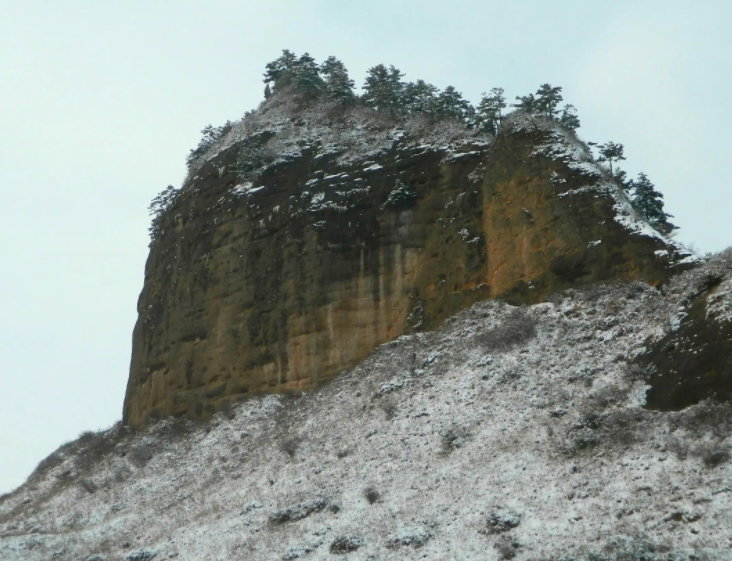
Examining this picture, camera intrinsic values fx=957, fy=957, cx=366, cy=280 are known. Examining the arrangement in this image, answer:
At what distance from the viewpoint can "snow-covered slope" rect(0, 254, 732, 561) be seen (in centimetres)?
2162

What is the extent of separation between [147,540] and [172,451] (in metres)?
10.9

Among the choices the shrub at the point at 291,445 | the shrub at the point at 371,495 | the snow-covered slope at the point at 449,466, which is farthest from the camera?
the shrub at the point at 291,445

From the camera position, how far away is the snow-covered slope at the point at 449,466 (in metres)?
21.6

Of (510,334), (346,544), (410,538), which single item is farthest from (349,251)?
(410,538)

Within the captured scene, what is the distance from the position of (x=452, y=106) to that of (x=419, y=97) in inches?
165

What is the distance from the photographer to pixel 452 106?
5038 centimetres

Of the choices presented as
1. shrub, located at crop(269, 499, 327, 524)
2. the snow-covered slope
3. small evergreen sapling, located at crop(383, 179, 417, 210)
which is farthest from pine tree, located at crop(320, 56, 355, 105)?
shrub, located at crop(269, 499, 327, 524)

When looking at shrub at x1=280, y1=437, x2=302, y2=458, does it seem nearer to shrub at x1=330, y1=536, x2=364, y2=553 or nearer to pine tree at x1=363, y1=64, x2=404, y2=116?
shrub at x1=330, y1=536, x2=364, y2=553

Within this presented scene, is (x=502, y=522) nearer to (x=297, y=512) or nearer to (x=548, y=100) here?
(x=297, y=512)

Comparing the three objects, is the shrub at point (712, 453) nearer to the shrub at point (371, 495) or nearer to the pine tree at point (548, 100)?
the shrub at point (371, 495)

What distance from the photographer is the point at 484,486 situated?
2520cm

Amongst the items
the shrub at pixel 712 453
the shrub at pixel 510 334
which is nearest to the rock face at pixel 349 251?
the shrub at pixel 510 334

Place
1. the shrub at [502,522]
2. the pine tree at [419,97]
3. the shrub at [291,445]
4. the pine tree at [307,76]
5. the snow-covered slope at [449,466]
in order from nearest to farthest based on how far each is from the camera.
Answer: the snow-covered slope at [449,466], the shrub at [502,522], the shrub at [291,445], the pine tree at [419,97], the pine tree at [307,76]

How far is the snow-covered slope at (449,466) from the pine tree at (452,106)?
46.4 feet
